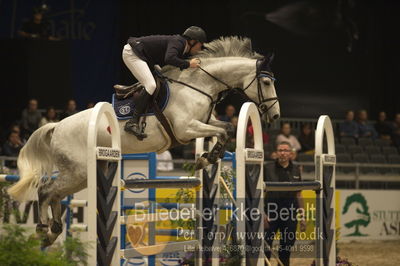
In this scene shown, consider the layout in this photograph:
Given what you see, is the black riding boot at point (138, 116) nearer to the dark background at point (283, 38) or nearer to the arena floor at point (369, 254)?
the arena floor at point (369, 254)

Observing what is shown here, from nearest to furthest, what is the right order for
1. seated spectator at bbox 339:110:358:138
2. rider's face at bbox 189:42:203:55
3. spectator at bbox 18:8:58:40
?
1. rider's face at bbox 189:42:203:55
2. spectator at bbox 18:8:58:40
3. seated spectator at bbox 339:110:358:138

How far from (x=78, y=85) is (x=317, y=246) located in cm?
931

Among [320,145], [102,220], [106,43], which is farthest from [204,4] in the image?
[102,220]

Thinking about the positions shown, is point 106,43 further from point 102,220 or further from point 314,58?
point 102,220

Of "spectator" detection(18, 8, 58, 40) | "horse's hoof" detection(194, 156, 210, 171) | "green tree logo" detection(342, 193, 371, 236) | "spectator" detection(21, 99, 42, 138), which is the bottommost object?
"green tree logo" detection(342, 193, 371, 236)

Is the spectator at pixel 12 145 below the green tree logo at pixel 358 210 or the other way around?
the other way around

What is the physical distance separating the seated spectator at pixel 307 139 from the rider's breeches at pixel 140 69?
23.4 ft

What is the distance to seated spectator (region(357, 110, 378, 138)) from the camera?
14.6 meters

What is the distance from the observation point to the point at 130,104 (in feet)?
21.0

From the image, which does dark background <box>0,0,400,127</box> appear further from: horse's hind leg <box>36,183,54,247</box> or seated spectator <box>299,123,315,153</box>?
horse's hind leg <box>36,183,54,247</box>

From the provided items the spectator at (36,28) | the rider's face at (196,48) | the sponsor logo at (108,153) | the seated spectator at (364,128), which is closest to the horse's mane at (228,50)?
the rider's face at (196,48)

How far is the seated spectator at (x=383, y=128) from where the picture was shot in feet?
49.1

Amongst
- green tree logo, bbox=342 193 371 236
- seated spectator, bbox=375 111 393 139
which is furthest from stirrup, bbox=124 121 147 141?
seated spectator, bbox=375 111 393 139

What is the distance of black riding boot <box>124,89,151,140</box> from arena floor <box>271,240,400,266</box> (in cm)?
280
